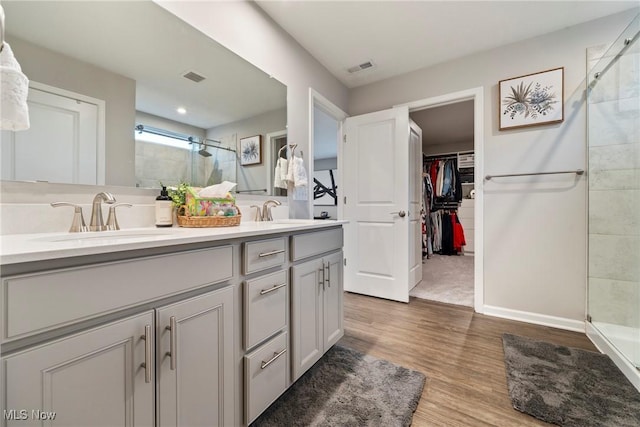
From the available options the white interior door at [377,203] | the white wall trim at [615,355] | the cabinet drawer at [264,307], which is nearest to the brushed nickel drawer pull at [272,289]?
the cabinet drawer at [264,307]

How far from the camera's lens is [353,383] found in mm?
1419

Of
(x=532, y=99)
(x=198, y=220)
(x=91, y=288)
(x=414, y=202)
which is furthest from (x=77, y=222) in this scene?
(x=532, y=99)

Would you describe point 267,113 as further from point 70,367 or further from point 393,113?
point 70,367

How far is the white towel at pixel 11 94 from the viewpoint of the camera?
0.69 metres

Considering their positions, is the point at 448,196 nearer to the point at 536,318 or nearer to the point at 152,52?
the point at 536,318

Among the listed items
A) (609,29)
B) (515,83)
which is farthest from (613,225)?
(609,29)

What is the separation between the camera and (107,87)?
1149 mm

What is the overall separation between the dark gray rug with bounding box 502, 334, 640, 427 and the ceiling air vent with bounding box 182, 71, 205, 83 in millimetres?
2370

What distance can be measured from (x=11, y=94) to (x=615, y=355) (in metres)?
3.01

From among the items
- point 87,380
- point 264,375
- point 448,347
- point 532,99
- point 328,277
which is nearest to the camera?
point 87,380

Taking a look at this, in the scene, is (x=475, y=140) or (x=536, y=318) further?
(x=475, y=140)

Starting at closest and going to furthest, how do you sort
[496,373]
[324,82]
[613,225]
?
[496,373], [613,225], [324,82]

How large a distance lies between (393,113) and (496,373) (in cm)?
231

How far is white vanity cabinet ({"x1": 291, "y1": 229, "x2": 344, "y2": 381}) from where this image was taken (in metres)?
1.31
